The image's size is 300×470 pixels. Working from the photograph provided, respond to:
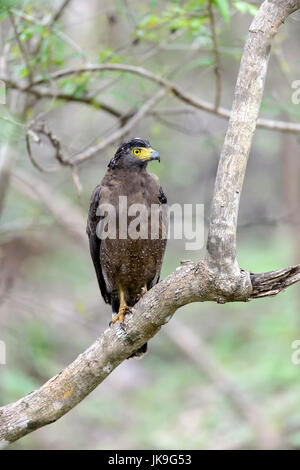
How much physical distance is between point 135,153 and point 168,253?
32.8 ft

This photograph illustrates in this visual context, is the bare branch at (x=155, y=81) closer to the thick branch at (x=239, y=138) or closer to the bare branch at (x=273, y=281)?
the thick branch at (x=239, y=138)

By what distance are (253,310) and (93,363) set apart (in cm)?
897

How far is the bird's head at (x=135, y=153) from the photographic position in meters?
4.78

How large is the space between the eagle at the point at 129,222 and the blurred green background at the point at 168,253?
859 mm

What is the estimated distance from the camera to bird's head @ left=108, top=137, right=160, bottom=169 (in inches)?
188

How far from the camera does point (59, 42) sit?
5.37 m

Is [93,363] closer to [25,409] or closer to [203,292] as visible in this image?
[25,409]

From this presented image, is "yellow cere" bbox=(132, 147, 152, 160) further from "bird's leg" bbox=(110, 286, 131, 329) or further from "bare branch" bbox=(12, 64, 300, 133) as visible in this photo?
"bird's leg" bbox=(110, 286, 131, 329)

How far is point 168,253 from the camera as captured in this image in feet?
48.3

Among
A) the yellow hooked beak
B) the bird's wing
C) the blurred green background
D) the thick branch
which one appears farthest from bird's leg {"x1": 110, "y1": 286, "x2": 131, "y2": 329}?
the blurred green background

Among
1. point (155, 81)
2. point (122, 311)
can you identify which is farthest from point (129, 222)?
point (155, 81)

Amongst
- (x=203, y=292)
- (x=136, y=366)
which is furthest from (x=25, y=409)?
(x=136, y=366)

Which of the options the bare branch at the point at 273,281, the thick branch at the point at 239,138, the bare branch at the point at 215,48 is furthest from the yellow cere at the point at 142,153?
the bare branch at the point at 273,281
